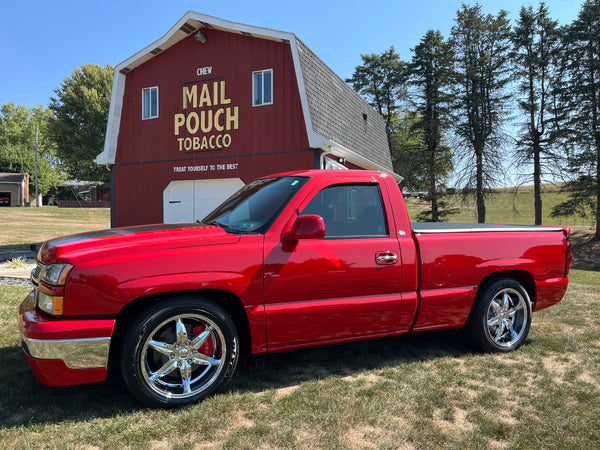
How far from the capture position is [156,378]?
2939 millimetres

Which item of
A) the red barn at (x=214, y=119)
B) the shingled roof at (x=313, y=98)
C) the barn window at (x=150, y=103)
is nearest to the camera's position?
the shingled roof at (x=313, y=98)

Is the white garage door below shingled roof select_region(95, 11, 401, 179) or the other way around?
below

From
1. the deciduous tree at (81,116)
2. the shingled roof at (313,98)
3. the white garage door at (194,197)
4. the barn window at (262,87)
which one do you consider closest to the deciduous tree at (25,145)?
the deciduous tree at (81,116)

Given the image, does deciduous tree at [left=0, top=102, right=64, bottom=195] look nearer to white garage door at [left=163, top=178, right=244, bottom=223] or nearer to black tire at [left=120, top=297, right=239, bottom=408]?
white garage door at [left=163, top=178, right=244, bottom=223]

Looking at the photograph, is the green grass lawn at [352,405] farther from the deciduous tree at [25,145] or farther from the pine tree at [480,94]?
the deciduous tree at [25,145]

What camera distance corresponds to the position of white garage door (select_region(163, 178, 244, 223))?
1331 centimetres

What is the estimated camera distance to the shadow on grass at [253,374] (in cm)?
290

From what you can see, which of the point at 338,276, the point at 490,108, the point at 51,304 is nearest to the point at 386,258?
the point at 338,276

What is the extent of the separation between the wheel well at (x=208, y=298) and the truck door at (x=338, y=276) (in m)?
0.23

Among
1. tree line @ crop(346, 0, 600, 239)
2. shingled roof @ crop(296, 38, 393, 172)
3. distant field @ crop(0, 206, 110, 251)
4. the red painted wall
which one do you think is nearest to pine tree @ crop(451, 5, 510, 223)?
tree line @ crop(346, 0, 600, 239)

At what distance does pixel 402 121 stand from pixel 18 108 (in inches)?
2224

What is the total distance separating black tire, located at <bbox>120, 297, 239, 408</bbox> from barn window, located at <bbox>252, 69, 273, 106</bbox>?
10.5m

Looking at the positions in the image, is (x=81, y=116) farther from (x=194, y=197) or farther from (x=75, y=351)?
(x=75, y=351)

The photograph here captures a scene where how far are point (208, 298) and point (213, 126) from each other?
36.8 feet
